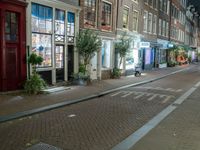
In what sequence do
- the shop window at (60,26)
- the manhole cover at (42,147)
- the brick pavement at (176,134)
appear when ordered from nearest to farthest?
the manhole cover at (42,147) → the brick pavement at (176,134) → the shop window at (60,26)

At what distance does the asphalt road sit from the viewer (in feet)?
23.7

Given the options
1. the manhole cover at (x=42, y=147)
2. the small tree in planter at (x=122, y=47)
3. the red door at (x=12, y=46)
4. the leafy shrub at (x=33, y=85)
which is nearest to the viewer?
the manhole cover at (x=42, y=147)

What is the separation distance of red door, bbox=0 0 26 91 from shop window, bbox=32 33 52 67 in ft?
3.79

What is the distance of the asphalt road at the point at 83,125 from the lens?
723 centimetres

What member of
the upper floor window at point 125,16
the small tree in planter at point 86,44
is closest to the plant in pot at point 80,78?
the small tree in planter at point 86,44

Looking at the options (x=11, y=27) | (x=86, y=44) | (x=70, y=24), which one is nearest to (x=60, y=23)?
(x=70, y=24)

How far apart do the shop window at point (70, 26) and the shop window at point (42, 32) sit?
1.71m

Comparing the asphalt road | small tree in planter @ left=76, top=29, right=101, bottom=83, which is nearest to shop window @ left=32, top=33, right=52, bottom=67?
small tree in planter @ left=76, top=29, right=101, bottom=83

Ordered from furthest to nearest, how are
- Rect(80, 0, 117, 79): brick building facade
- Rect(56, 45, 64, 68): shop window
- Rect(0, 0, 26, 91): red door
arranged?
1. Rect(80, 0, 117, 79): brick building facade
2. Rect(56, 45, 64, 68): shop window
3. Rect(0, 0, 26, 91): red door

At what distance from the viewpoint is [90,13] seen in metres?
20.7

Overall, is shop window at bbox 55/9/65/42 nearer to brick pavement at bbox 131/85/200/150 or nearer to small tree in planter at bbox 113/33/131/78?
small tree in planter at bbox 113/33/131/78

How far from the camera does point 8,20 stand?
536 inches

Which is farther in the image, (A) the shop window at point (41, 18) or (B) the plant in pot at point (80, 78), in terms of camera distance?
(B) the plant in pot at point (80, 78)

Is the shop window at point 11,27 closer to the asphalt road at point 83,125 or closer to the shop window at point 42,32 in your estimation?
the shop window at point 42,32
